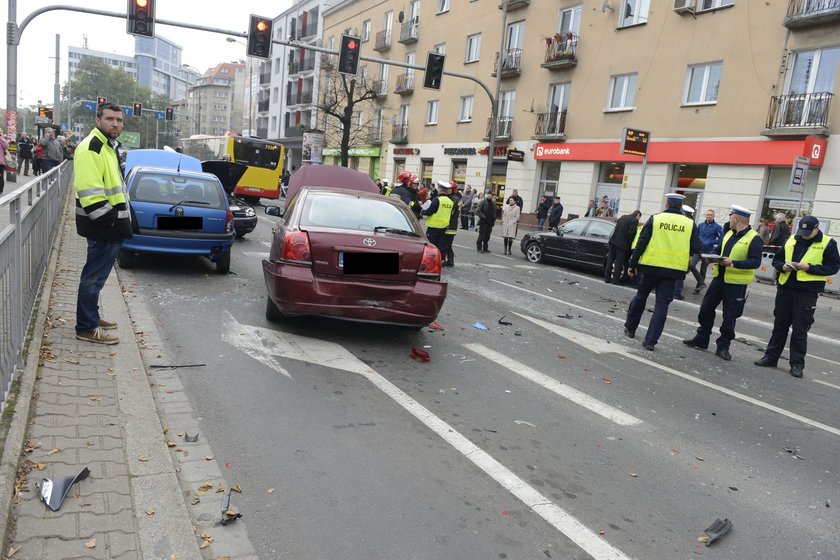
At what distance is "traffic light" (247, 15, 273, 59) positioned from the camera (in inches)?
749

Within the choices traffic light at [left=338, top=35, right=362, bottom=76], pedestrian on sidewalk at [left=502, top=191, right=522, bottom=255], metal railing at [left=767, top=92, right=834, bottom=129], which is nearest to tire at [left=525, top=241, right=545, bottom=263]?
pedestrian on sidewalk at [left=502, top=191, right=522, bottom=255]

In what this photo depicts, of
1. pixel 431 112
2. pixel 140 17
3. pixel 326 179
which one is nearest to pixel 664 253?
pixel 326 179

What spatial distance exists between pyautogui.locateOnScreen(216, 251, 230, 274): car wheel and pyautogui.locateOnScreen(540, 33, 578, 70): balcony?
20.0 m

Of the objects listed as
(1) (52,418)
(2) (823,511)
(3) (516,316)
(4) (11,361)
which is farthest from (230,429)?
(3) (516,316)

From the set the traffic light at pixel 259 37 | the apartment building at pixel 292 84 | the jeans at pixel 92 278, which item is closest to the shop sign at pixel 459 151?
the traffic light at pixel 259 37

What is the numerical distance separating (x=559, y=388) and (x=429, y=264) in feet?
5.76

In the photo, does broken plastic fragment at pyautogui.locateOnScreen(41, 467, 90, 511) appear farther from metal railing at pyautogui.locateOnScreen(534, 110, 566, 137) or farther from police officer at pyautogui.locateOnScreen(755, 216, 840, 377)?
metal railing at pyautogui.locateOnScreen(534, 110, 566, 137)

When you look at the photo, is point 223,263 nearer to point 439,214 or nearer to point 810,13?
point 439,214

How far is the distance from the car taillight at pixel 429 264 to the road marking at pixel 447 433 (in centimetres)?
110

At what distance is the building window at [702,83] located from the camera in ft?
66.8

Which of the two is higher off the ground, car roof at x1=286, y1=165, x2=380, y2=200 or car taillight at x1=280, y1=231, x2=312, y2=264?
car roof at x1=286, y1=165, x2=380, y2=200

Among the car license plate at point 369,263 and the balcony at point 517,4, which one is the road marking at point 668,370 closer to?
the car license plate at point 369,263

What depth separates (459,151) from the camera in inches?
1284

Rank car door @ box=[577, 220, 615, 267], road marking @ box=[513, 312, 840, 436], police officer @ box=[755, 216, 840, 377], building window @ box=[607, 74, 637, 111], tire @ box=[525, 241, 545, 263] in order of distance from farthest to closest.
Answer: building window @ box=[607, 74, 637, 111] → tire @ box=[525, 241, 545, 263] → car door @ box=[577, 220, 615, 267] → police officer @ box=[755, 216, 840, 377] → road marking @ box=[513, 312, 840, 436]
